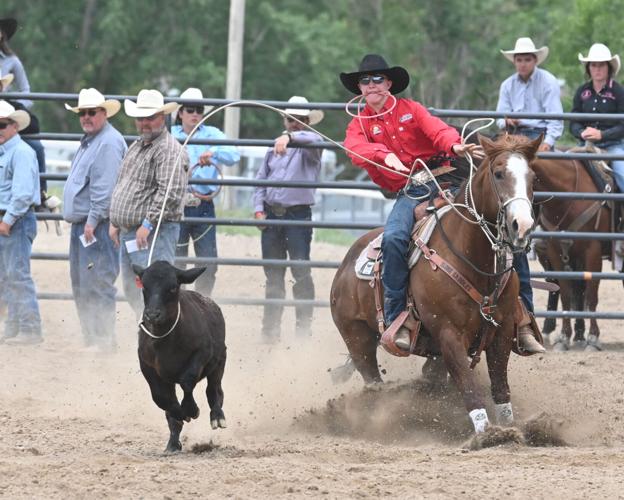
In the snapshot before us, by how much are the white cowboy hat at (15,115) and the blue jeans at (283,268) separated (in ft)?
7.20

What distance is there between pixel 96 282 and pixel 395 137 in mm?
3219

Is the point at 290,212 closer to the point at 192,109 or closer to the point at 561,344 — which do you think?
the point at 192,109

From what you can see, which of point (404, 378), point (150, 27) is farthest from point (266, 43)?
point (404, 378)

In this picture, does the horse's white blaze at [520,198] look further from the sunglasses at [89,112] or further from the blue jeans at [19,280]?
the blue jeans at [19,280]

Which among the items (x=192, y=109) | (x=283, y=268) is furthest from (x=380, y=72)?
(x=283, y=268)

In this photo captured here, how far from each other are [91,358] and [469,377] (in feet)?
12.5

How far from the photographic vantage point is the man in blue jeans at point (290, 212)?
11.0 meters

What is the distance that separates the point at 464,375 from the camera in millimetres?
7324

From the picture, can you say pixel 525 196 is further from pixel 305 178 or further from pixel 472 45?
pixel 472 45

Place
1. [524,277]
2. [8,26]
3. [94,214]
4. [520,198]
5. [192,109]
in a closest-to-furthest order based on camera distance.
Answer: [520,198] < [524,277] < [94,214] < [192,109] < [8,26]

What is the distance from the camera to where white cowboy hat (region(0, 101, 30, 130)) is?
34.1 feet

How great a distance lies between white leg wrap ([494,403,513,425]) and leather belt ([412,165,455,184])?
144 cm

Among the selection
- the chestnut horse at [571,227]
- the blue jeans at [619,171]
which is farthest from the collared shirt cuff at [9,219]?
the blue jeans at [619,171]

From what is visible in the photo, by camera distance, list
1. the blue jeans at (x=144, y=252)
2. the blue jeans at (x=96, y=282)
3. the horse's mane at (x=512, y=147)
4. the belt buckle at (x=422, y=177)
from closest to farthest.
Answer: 1. the horse's mane at (x=512, y=147)
2. the belt buckle at (x=422, y=177)
3. the blue jeans at (x=144, y=252)
4. the blue jeans at (x=96, y=282)
